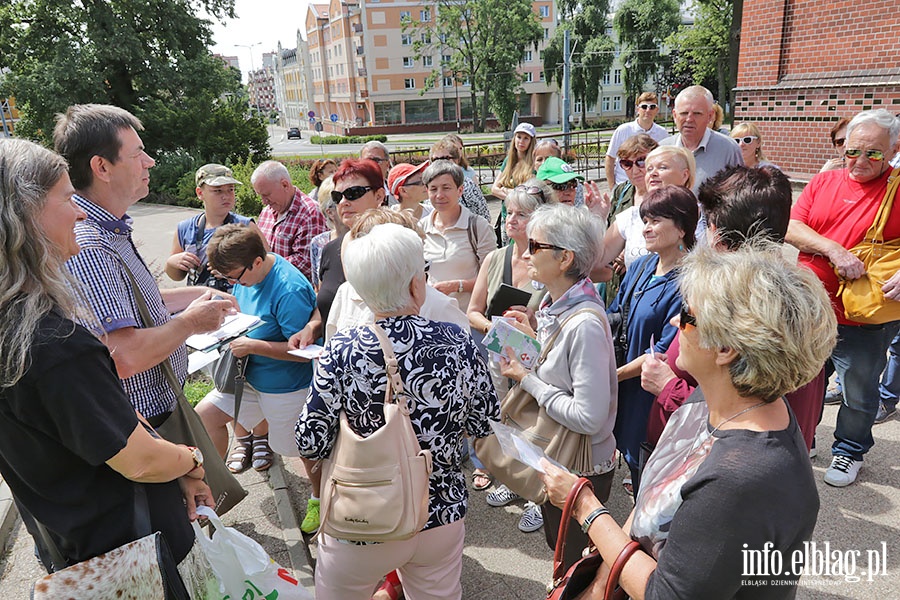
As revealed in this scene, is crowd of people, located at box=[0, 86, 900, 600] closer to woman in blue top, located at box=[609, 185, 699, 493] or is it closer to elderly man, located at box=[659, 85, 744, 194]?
woman in blue top, located at box=[609, 185, 699, 493]

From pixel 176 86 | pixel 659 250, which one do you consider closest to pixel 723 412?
pixel 659 250

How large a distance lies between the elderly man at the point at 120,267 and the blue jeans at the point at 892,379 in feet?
14.5

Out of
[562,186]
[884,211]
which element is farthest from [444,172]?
[884,211]

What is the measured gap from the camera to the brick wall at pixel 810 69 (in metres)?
9.38

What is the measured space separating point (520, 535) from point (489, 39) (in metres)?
57.8

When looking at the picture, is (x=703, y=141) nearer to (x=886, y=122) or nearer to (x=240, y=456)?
(x=886, y=122)

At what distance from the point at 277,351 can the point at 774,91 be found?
11.6 m

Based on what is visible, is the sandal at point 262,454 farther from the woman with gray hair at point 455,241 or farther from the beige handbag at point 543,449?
the beige handbag at point 543,449

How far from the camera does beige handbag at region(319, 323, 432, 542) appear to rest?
1.90m

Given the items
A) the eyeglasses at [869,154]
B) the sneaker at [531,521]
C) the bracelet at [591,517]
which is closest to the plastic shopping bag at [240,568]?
the bracelet at [591,517]

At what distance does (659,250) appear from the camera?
2.83 meters

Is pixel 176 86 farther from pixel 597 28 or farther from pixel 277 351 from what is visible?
pixel 597 28

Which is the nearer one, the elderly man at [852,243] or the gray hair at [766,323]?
the gray hair at [766,323]

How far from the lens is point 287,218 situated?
16.3 ft
